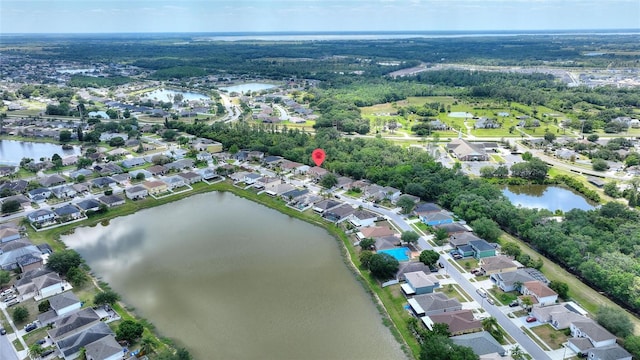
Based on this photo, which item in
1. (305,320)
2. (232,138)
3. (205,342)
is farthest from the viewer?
(232,138)

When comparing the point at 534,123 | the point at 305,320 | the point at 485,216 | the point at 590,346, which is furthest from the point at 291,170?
the point at 534,123

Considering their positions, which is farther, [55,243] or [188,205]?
[188,205]

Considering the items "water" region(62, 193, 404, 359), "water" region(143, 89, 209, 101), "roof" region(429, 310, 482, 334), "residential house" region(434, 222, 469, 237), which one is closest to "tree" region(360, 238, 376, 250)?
"water" region(62, 193, 404, 359)

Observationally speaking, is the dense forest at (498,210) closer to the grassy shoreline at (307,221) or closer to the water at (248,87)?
the grassy shoreline at (307,221)

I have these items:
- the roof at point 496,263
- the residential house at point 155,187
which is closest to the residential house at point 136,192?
the residential house at point 155,187

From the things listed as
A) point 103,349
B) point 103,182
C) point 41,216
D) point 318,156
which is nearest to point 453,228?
point 318,156

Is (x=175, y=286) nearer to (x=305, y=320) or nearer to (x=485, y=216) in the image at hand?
(x=305, y=320)
